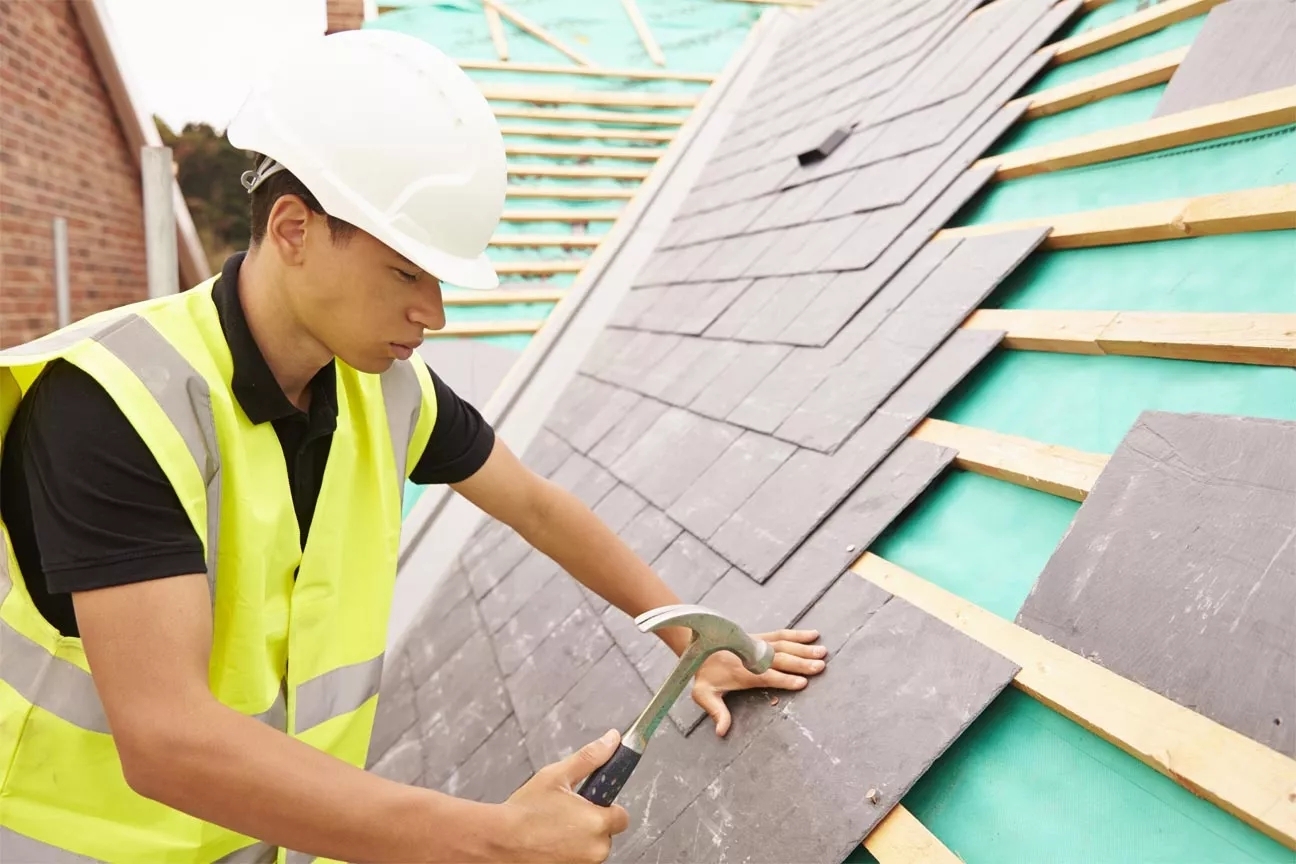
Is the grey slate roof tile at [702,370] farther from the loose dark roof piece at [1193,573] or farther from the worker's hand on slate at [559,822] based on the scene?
the worker's hand on slate at [559,822]

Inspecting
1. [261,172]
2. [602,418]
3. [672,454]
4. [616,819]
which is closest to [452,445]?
[261,172]

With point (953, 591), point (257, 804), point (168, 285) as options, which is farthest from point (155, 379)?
point (168, 285)

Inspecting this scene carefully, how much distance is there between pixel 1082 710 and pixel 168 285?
9.33 m

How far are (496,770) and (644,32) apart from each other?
21.0ft

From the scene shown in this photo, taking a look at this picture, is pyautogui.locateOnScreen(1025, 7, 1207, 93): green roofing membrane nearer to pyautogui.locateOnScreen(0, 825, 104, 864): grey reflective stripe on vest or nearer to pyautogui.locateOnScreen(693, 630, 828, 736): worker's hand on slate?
pyautogui.locateOnScreen(693, 630, 828, 736): worker's hand on slate

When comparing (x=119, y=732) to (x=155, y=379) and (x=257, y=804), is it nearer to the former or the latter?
(x=257, y=804)

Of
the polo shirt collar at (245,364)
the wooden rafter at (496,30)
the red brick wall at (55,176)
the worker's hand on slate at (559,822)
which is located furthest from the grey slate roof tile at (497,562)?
the red brick wall at (55,176)

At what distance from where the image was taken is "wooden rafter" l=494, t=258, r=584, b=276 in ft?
16.6

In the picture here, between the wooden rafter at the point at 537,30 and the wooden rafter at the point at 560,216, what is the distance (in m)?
2.02

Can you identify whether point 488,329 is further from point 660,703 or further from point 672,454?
point 660,703

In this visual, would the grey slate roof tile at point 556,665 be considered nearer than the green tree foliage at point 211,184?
Yes

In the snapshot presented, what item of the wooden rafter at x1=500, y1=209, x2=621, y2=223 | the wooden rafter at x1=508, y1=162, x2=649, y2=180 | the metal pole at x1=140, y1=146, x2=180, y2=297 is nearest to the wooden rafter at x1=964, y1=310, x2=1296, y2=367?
the wooden rafter at x1=500, y1=209, x2=621, y2=223

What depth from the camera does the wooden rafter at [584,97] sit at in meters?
6.30

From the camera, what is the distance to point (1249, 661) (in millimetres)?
1109
